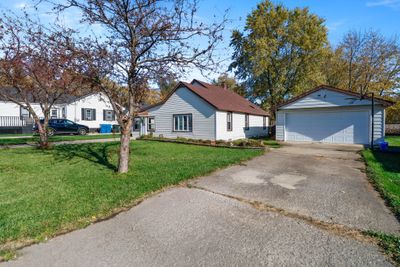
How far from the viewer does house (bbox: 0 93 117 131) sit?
24.3 m

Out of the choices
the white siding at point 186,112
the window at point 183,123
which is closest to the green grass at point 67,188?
the white siding at point 186,112

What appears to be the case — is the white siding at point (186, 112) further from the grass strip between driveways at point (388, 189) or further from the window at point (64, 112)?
the window at point (64, 112)

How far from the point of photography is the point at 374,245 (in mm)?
3010

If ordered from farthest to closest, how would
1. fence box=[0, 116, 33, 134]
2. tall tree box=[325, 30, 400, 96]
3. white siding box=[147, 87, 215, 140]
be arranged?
tall tree box=[325, 30, 400, 96] → fence box=[0, 116, 33, 134] → white siding box=[147, 87, 215, 140]

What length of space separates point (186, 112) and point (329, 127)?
10276 millimetres

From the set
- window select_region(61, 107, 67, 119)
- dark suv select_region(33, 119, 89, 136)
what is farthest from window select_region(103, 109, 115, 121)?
dark suv select_region(33, 119, 89, 136)

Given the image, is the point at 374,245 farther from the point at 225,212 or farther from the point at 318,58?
the point at 318,58

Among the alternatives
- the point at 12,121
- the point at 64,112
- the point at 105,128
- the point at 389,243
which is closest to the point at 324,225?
the point at 389,243

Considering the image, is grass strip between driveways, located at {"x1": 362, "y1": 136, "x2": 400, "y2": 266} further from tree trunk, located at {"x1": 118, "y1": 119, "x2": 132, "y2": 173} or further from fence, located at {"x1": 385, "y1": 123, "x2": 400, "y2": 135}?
fence, located at {"x1": 385, "y1": 123, "x2": 400, "y2": 135}

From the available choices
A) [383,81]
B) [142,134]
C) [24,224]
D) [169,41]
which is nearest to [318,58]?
[383,81]

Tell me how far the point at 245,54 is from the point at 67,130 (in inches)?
823

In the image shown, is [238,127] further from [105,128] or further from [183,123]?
[105,128]

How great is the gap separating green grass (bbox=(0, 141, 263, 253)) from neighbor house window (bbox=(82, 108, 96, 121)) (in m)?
19.4

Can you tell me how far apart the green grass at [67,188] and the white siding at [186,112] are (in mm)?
7671
